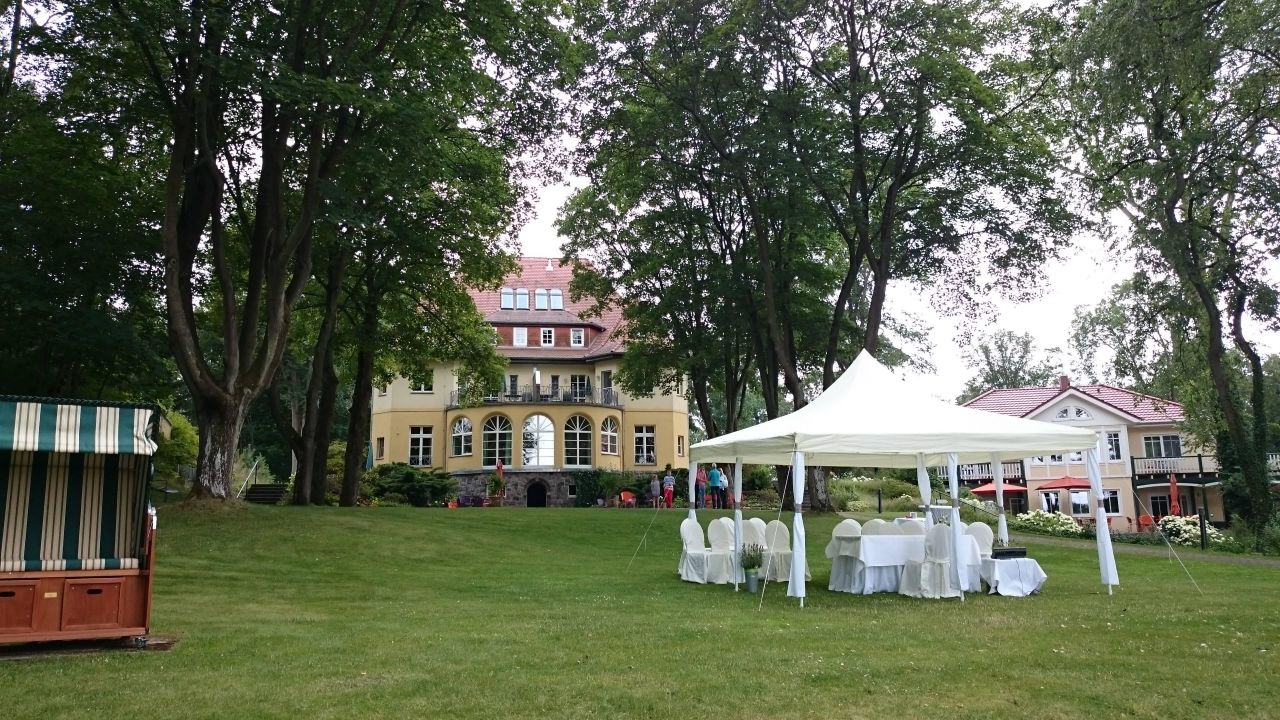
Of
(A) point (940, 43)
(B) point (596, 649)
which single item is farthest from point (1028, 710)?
(A) point (940, 43)

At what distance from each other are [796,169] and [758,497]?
1777 centimetres

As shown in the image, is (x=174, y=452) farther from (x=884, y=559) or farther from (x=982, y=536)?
(x=982, y=536)

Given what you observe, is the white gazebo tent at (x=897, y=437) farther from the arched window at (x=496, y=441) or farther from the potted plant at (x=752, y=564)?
the arched window at (x=496, y=441)

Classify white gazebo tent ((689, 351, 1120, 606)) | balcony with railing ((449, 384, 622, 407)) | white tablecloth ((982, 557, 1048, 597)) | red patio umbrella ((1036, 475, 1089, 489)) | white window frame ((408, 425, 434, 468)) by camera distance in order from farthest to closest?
white window frame ((408, 425, 434, 468))
balcony with railing ((449, 384, 622, 407))
red patio umbrella ((1036, 475, 1089, 489))
white tablecloth ((982, 557, 1048, 597))
white gazebo tent ((689, 351, 1120, 606))

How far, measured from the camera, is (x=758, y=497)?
3534cm

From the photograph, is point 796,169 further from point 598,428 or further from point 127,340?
point 598,428

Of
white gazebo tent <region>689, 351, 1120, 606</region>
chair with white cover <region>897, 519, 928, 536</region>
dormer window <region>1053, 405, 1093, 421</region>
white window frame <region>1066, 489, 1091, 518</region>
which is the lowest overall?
white window frame <region>1066, 489, 1091, 518</region>

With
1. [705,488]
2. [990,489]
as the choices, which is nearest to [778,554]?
[705,488]

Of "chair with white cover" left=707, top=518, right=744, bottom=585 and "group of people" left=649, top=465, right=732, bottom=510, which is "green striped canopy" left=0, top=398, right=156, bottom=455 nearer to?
"chair with white cover" left=707, top=518, right=744, bottom=585

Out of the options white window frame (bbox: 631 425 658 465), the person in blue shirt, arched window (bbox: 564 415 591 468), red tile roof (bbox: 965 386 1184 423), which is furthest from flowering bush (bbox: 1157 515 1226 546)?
arched window (bbox: 564 415 591 468)

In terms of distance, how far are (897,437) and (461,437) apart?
107ft

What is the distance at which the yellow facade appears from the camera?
41.1m

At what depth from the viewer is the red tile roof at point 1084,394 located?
4534 centimetres

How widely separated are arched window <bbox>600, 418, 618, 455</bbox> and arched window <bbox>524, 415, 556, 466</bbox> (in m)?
2.30
